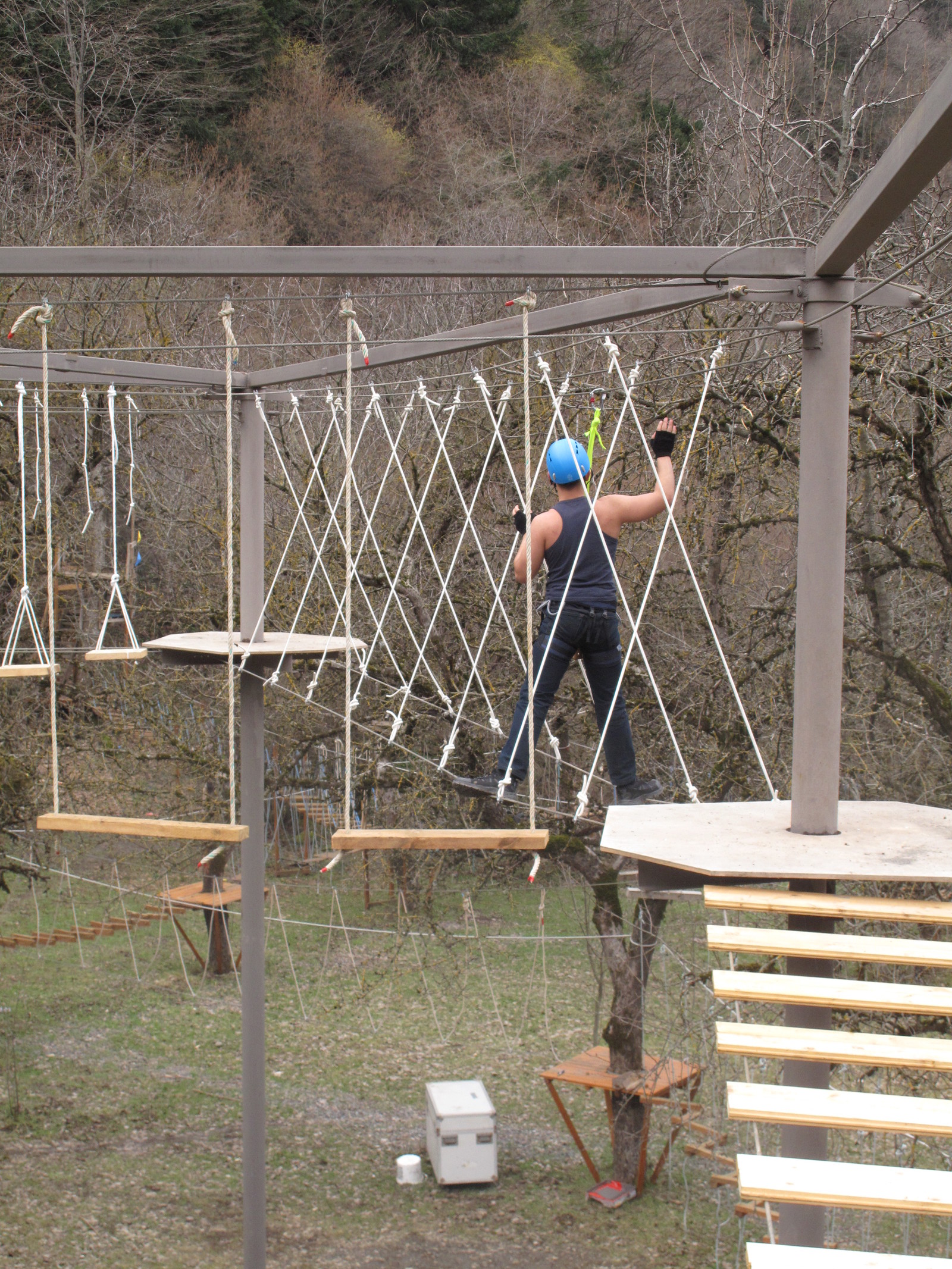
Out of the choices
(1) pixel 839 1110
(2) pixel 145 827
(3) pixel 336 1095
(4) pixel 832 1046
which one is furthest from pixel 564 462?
(3) pixel 336 1095

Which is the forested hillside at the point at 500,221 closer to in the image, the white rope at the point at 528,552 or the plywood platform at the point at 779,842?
the white rope at the point at 528,552

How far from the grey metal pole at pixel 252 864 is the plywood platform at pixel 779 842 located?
99.9 inches

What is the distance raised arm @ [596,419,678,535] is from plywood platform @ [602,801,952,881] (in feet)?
3.49

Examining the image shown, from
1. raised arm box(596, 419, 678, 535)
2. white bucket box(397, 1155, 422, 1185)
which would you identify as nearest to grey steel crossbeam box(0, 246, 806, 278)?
raised arm box(596, 419, 678, 535)

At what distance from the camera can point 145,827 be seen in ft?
11.9

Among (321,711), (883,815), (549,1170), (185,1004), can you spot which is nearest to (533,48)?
(321,711)

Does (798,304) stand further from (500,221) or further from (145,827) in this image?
(500,221)

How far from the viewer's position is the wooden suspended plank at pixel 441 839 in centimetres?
319

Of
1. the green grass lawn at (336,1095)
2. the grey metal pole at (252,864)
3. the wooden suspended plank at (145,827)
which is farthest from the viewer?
A: the green grass lawn at (336,1095)

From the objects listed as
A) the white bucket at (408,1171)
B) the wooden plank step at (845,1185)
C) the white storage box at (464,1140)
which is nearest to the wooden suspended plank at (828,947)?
the wooden plank step at (845,1185)

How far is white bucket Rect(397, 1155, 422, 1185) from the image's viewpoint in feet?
24.1

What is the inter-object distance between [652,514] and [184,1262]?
16.1 feet

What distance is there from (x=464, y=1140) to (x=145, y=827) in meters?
4.35

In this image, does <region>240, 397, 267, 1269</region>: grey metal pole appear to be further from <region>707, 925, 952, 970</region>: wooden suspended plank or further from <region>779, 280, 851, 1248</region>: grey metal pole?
<region>707, 925, 952, 970</region>: wooden suspended plank
